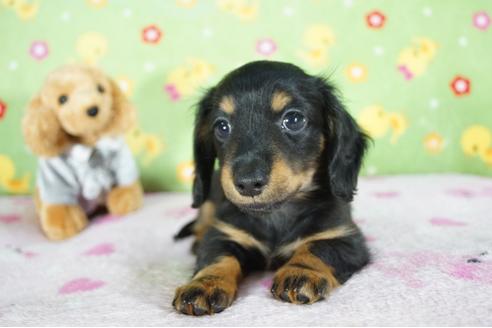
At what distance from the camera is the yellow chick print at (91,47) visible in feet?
9.96

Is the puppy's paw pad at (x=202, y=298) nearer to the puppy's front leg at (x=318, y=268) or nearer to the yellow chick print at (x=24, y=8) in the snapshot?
the puppy's front leg at (x=318, y=268)

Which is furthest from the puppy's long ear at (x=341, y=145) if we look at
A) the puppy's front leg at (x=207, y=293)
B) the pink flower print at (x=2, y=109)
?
the pink flower print at (x=2, y=109)

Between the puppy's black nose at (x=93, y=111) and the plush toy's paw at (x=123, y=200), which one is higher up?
the puppy's black nose at (x=93, y=111)

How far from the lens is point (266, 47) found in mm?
3090

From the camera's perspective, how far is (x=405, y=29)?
312 cm

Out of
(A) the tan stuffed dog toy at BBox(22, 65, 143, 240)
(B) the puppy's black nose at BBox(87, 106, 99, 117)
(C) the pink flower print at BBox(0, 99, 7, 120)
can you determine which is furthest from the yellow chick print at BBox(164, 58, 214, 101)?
(C) the pink flower print at BBox(0, 99, 7, 120)

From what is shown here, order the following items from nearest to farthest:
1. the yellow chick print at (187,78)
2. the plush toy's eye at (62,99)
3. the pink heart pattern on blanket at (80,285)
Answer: the pink heart pattern on blanket at (80,285) < the plush toy's eye at (62,99) < the yellow chick print at (187,78)

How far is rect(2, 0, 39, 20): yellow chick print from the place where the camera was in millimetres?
2969

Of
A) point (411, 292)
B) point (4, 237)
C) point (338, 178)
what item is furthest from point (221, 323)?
point (4, 237)

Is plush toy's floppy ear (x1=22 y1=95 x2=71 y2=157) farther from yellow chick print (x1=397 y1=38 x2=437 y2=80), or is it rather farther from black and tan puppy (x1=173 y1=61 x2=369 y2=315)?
yellow chick print (x1=397 y1=38 x2=437 y2=80)

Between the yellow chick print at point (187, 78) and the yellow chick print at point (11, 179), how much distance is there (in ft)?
3.34

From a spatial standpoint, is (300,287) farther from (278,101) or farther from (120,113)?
(120,113)

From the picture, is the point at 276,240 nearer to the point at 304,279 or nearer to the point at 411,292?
the point at 304,279

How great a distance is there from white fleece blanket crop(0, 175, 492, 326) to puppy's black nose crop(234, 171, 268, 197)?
0.92 feet
